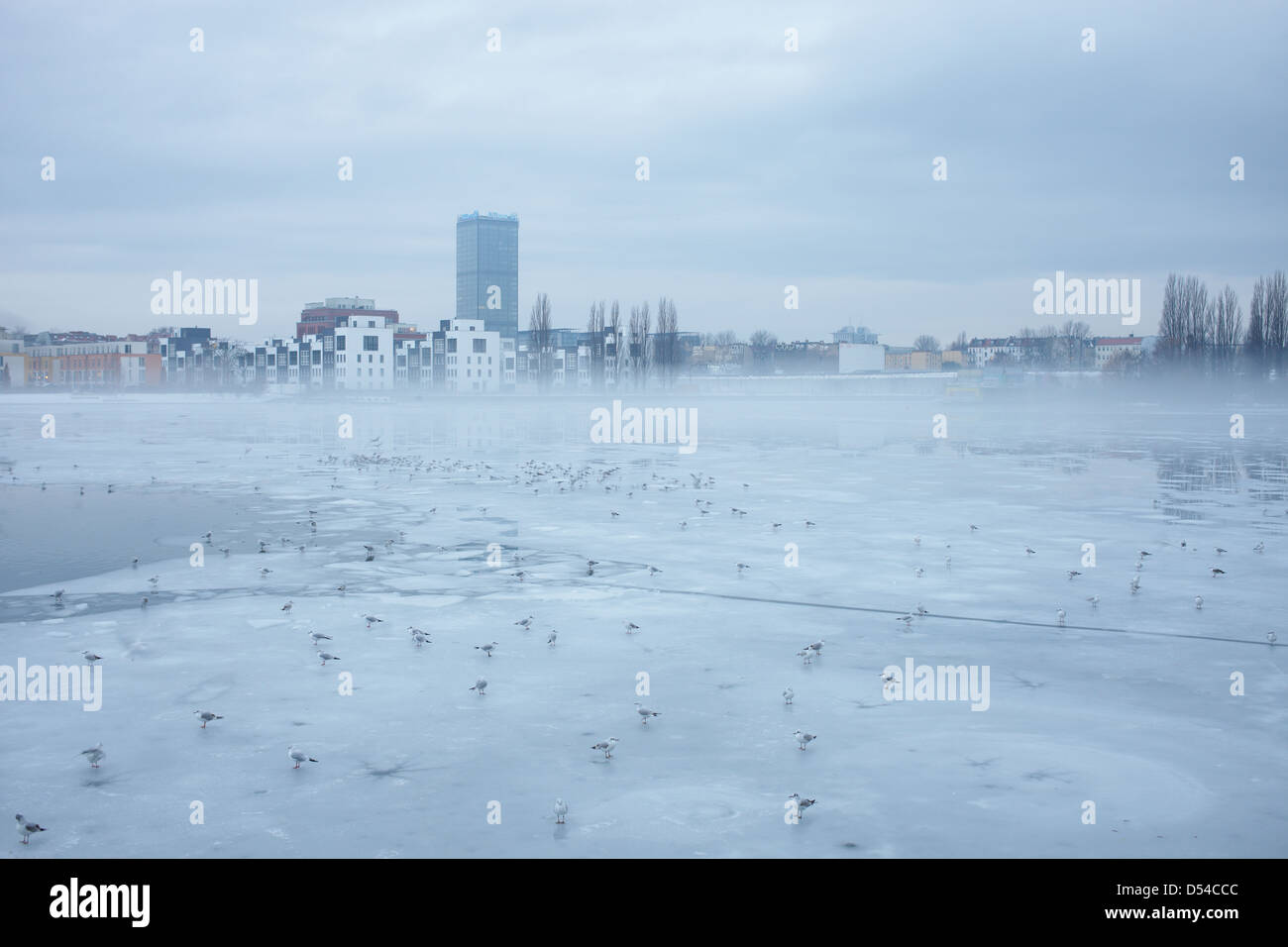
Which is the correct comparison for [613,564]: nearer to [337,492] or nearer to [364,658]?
[364,658]

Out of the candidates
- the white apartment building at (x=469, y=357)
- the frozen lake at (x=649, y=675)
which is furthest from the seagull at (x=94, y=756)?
the white apartment building at (x=469, y=357)

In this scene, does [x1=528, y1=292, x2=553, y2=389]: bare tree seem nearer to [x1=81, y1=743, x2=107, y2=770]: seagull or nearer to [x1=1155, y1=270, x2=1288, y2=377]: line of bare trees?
[x1=1155, y1=270, x2=1288, y2=377]: line of bare trees

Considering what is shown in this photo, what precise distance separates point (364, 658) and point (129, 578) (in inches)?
197

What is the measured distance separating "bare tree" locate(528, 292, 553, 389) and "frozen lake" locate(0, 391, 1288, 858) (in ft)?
330

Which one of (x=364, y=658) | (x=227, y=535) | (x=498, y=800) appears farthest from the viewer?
(x=227, y=535)

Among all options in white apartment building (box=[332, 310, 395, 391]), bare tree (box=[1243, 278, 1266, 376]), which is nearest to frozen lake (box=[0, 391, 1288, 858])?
bare tree (box=[1243, 278, 1266, 376])

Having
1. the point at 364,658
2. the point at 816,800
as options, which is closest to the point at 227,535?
the point at 364,658

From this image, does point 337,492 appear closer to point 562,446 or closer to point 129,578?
point 129,578

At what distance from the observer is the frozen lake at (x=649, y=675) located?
5508mm

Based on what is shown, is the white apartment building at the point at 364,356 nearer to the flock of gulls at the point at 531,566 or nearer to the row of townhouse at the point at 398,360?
the row of townhouse at the point at 398,360

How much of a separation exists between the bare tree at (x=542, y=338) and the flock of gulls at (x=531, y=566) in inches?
3524
